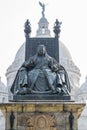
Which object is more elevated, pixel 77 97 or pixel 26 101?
pixel 77 97

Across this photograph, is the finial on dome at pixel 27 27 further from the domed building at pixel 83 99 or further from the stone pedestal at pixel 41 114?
the domed building at pixel 83 99

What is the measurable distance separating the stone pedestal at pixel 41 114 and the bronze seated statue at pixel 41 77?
61cm

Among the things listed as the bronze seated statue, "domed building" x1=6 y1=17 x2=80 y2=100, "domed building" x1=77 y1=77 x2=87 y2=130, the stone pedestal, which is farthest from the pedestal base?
"domed building" x1=6 y1=17 x2=80 y2=100

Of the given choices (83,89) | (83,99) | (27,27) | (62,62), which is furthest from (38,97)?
(83,89)

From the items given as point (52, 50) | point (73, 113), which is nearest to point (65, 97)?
point (73, 113)

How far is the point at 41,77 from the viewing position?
21047 mm

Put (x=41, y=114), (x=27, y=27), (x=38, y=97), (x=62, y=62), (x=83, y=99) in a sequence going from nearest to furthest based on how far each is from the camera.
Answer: (x=41, y=114) < (x=38, y=97) < (x=27, y=27) < (x=83, y=99) < (x=62, y=62)

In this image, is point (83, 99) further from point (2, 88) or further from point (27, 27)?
point (27, 27)

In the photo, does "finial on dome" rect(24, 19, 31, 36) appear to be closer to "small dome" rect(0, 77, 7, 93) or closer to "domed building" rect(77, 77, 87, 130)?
"domed building" rect(77, 77, 87, 130)

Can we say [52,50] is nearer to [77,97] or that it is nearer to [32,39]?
[32,39]

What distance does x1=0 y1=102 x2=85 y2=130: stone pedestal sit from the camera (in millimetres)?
19969

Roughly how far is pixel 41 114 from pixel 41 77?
1453 mm

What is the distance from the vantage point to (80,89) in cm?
10506

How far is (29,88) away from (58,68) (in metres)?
1.27
